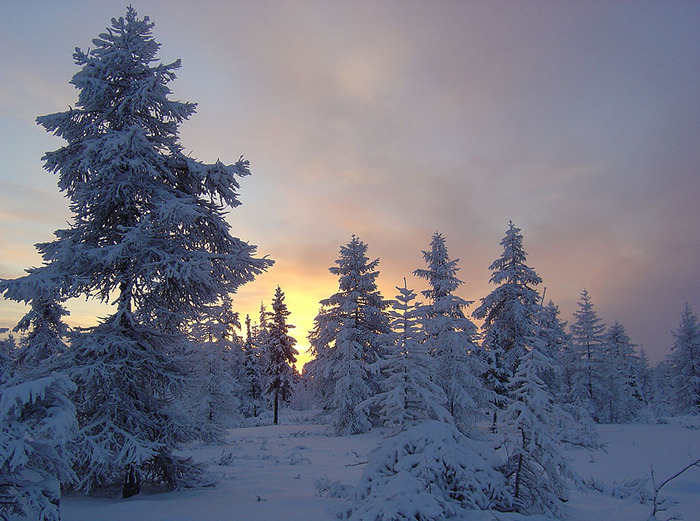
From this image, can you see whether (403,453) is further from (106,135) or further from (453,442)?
(106,135)

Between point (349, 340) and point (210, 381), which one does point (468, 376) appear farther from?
point (210, 381)

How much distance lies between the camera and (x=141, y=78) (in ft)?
→ 29.5

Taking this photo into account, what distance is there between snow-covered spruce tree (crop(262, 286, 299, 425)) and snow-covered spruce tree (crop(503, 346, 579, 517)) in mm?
37258

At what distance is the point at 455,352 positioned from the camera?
21.8 metres

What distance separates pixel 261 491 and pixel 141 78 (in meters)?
9.62

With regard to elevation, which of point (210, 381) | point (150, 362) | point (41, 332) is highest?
point (41, 332)

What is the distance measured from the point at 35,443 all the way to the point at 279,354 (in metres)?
38.7

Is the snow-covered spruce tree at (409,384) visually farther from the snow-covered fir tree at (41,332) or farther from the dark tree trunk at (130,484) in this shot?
the snow-covered fir tree at (41,332)

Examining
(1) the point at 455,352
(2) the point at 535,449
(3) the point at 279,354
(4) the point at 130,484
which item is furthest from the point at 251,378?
(2) the point at 535,449

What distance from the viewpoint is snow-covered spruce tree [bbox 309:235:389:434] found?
2328 centimetres

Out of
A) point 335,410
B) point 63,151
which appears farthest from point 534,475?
point 335,410

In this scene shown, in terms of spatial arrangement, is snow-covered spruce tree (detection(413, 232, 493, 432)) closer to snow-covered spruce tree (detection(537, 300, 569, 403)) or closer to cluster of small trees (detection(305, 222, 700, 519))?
cluster of small trees (detection(305, 222, 700, 519))

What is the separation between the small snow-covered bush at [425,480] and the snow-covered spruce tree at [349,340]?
1739cm

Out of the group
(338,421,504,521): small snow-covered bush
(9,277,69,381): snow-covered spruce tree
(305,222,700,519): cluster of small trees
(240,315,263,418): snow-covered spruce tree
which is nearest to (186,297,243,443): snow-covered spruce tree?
(305,222,700,519): cluster of small trees
